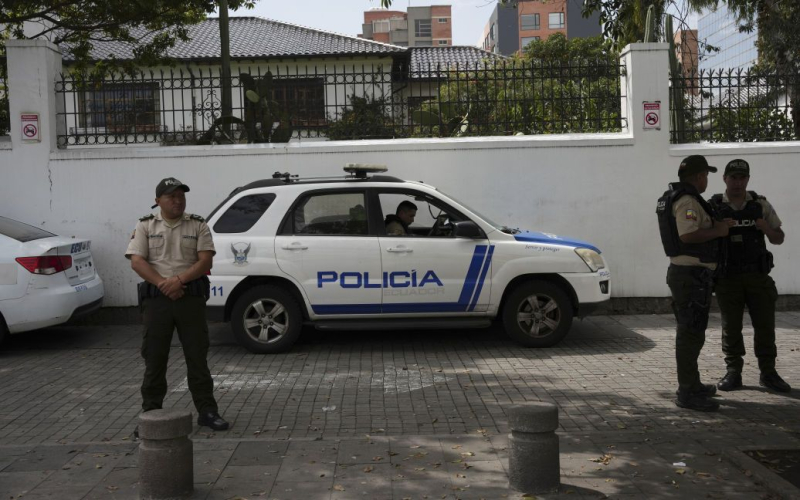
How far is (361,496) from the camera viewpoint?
5.10 meters

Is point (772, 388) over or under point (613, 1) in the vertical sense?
under

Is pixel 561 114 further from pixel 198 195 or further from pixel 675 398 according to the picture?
pixel 675 398

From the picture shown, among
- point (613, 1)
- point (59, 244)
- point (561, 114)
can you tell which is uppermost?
point (613, 1)

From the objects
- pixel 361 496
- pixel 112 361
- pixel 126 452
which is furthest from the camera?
pixel 112 361

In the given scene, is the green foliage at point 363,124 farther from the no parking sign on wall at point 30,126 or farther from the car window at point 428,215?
the no parking sign on wall at point 30,126

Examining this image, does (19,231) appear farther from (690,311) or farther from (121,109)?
(690,311)

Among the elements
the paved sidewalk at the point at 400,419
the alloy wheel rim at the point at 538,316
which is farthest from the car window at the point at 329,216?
the alloy wheel rim at the point at 538,316

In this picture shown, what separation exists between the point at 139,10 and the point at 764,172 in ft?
29.1

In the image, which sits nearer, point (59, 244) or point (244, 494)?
point (244, 494)

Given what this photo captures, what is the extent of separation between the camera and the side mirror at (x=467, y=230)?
9406 millimetres

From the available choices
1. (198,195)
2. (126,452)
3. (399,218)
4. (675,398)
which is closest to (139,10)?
(198,195)

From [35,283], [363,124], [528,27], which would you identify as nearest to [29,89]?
[35,283]

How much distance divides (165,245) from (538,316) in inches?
177

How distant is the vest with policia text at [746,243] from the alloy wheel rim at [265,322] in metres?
4.47
